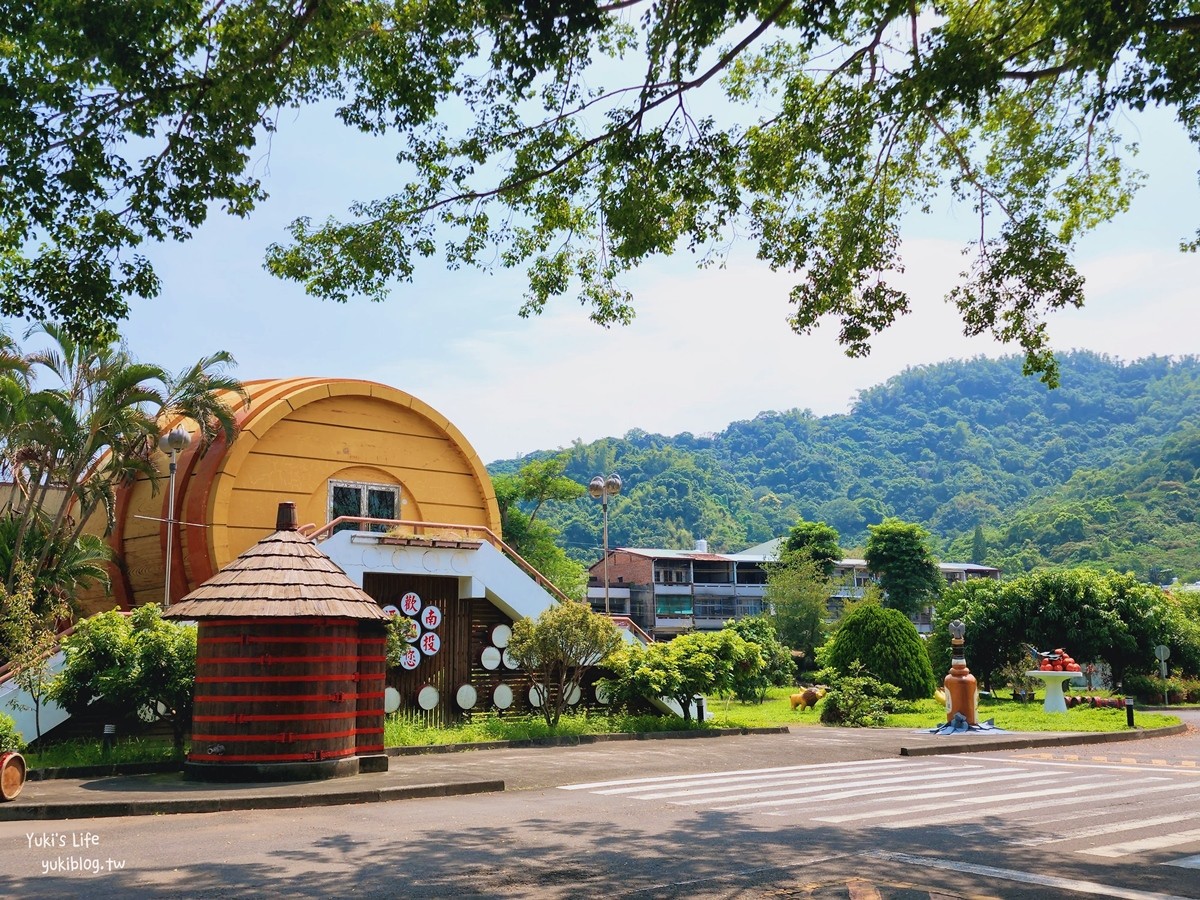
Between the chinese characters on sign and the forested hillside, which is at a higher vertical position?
the forested hillside

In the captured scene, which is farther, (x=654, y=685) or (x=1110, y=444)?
(x=1110, y=444)

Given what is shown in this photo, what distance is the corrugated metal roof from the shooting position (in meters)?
13.4

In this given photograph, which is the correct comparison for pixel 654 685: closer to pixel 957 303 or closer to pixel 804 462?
pixel 957 303

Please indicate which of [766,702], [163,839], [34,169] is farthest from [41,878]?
[766,702]

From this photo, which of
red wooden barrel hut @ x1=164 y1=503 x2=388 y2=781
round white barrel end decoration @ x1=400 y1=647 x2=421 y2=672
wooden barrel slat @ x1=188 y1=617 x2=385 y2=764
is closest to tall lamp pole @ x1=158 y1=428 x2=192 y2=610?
round white barrel end decoration @ x1=400 y1=647 x2=421 y2=672

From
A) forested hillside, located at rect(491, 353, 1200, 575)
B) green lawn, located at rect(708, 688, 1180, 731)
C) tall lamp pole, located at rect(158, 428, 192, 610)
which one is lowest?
green lawn, located at rect(708, 688, 1180, 731)

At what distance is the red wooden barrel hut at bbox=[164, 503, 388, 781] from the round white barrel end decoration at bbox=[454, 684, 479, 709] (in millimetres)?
6579

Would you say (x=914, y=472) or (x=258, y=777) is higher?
(x=914, y=472)

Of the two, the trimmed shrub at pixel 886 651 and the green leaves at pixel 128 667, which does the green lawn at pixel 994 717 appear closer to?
the trimmed shrub at pixel 886 651

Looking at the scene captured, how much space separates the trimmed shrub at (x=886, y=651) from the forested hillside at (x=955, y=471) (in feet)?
237

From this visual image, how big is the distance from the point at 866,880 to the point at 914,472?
161774mm

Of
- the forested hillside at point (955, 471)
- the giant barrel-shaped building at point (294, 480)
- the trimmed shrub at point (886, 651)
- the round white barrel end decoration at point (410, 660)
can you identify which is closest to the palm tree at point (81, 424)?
the giant barrel-shaped building at point (294, 480)

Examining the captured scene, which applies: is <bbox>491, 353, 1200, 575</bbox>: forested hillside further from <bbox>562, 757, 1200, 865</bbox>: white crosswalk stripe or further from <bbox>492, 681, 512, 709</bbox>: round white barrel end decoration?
<bbox>562, 757, 1200, 865</bbox>: white crosswalk stripe

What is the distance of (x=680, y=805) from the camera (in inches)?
456
